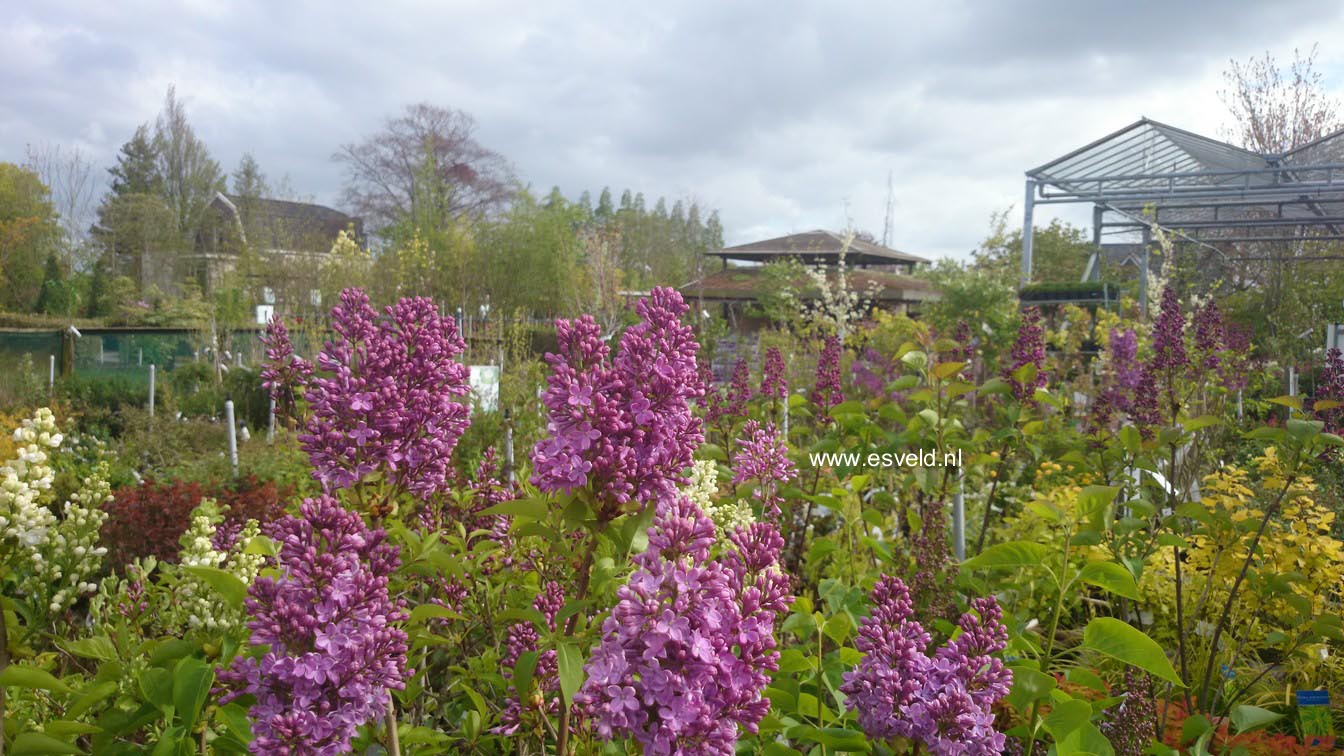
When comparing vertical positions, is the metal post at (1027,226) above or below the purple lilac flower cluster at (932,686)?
above

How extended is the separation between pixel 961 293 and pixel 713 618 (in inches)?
457

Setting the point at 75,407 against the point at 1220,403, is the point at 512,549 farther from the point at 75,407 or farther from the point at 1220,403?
the point at 75,407

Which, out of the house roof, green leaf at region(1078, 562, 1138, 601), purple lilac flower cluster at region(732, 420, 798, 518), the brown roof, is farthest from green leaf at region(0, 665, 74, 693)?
the house roof

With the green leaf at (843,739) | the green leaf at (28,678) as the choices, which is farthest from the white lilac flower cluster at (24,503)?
the green leaf at (843,739)

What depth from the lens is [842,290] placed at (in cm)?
1180

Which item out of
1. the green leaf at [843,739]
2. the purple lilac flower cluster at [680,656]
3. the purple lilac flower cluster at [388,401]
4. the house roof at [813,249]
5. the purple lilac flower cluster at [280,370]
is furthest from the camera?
the house roof at [813,249]

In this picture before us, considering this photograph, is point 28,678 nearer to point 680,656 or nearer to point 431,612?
point 431,612

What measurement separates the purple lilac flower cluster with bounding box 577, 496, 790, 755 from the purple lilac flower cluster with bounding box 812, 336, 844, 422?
2643 mm

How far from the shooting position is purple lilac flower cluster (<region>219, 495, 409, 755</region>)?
1.13 metres

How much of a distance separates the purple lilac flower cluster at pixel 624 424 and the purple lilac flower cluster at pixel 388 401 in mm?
327

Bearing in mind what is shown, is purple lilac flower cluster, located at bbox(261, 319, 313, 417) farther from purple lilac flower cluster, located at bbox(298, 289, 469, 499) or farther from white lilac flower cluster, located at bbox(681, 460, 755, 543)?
white lilac flower cluster, located at bbox(681, 460, 755, 543)

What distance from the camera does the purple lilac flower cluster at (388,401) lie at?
4.83 ft

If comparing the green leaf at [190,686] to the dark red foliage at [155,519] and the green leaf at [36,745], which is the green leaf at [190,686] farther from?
the dark red foliage at [155,519]

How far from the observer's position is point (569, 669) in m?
1.14
